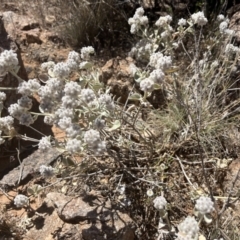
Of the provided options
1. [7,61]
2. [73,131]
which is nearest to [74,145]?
[73,131]

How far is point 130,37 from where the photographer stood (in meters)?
3.33

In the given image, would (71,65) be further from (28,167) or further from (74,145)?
(28,167)

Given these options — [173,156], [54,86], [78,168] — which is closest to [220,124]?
[173,156]

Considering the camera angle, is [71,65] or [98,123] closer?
[98,123]

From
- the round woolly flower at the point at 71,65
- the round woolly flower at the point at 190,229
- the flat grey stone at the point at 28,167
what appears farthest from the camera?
the flat grey stone at the point at 28,167

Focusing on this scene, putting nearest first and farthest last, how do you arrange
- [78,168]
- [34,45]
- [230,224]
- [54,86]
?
[54,86], [230,224], [78,168], [34,45]

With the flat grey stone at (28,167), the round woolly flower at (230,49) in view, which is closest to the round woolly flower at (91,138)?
the flat grey stone at (28,167)

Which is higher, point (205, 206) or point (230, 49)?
point (230, 49)

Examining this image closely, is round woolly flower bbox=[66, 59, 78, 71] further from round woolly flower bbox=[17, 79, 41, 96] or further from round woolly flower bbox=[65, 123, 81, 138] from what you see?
round woolly flower bbox=[65, 123, 81, 138]

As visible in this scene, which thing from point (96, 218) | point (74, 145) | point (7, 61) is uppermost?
point (7, 61)

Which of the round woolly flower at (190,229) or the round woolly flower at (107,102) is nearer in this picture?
the round woolly flower at (190,229)

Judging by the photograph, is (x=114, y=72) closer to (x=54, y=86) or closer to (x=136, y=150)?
(x=136, y=150)

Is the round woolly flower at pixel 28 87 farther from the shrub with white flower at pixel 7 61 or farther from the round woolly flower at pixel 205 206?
the round woolly flower at pixel 205 206

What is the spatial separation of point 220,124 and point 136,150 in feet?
1.68
